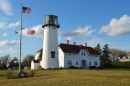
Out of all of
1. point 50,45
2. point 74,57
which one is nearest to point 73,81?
Result: point 50,45

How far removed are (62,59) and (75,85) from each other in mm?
34936

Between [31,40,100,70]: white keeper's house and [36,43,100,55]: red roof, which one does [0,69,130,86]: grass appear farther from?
[36,43,100,55]: red roof

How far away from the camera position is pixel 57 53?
1849 inches

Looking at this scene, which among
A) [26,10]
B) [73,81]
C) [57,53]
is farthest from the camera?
[57,53]

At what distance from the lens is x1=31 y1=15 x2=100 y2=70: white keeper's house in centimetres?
4634

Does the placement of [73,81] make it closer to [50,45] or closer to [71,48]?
Answer: [50,45]

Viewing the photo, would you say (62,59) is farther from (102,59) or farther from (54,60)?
(102,59)

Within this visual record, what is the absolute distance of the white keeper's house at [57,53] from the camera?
4634cm

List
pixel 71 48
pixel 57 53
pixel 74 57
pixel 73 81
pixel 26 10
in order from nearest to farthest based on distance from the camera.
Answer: pixel 73 81, pixel 26 10, pixel 57 53, pixel 74 57, pixel 71 48

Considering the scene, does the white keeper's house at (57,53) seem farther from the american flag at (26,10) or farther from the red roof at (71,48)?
the american flag at (26,10)

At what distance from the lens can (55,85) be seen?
642 inches

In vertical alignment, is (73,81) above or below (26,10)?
below

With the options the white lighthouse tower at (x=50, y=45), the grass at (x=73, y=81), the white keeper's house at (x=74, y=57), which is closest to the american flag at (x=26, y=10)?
the grass at (x=73, y=81)

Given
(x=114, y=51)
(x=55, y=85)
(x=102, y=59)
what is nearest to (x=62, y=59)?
(x=102, y=59)
